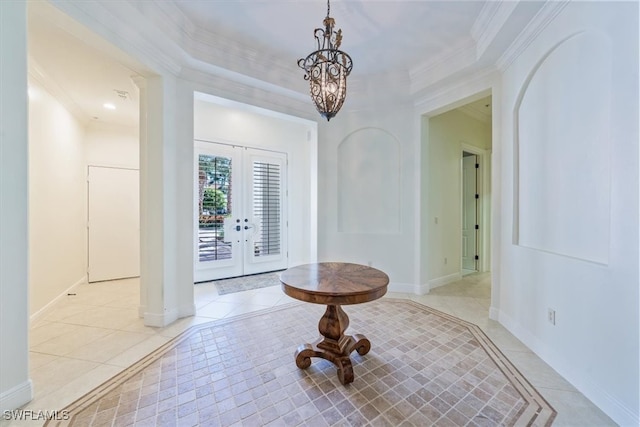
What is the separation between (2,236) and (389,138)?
4086mm

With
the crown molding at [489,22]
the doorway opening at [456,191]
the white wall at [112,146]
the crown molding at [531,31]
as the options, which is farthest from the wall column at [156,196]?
the crown molding at [531,31]

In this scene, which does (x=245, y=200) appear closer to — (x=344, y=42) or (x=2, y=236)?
(x=344, y=42)

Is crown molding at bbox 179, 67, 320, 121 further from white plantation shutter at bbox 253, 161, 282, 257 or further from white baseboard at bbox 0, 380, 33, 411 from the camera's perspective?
white baseboard at bbox 0, 380, 33, 411

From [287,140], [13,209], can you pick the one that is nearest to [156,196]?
[13,209]

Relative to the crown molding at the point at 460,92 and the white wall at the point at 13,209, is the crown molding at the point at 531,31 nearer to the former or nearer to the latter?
the crown molding at the point at 460,92

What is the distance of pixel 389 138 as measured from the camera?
4.08 meters

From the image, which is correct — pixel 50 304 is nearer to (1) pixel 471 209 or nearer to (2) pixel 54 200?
(2) pixel 54 200

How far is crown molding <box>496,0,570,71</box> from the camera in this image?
199 cm

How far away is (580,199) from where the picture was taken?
6.05 feet

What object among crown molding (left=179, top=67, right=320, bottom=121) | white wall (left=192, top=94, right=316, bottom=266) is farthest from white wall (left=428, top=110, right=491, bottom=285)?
crown molding (left=179, top=67, right=320, bottom=121)

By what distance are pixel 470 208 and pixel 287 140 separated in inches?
152

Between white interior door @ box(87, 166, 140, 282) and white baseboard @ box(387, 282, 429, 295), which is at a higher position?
white interior door @ box(87, 166, 140, 282)

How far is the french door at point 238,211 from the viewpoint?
452 centimetres

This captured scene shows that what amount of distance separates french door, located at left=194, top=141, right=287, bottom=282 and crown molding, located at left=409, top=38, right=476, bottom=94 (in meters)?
2.73
